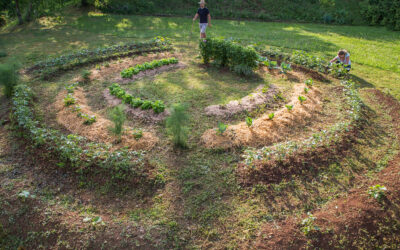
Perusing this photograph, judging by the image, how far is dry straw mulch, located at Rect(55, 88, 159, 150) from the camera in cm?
616

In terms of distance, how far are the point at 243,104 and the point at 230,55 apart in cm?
283

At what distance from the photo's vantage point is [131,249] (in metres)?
4.04

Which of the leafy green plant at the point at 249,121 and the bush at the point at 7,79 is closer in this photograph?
the leafy green plant at the point at 249,121

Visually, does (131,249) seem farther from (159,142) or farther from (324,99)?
(324,99)

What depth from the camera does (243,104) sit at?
25.7 feet

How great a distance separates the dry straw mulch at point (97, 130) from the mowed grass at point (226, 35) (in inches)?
236

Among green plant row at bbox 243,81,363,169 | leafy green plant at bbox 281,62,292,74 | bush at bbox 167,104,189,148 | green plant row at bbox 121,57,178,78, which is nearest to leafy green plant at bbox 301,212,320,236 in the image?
green plant row at bbox 243,81,363,169

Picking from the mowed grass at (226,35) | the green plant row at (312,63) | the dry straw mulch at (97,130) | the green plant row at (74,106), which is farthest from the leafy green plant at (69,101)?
the green plant row at (312,63)

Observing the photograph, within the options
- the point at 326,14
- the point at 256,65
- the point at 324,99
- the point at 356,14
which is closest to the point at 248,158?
the point at 324,99

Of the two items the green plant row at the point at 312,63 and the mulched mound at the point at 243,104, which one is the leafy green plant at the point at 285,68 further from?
the mulched mound at the point at 243,104

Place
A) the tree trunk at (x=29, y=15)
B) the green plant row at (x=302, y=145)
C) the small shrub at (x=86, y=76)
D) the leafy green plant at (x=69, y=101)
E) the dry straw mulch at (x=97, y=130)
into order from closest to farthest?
the green plant row at (x=302, y=145), the dry straw mulch at (x=97, y=130), the leafy green plant at (x=69, y=101), the small shrub at (x=86, y=76), the tree trunk at (x=29, y=15)

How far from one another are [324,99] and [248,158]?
404cm

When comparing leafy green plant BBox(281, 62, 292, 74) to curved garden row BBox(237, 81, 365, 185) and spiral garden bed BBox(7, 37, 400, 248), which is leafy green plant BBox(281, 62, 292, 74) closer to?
spiral garden bed BBox(7, 37, 400, 248)

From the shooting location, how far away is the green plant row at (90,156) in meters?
5.30
